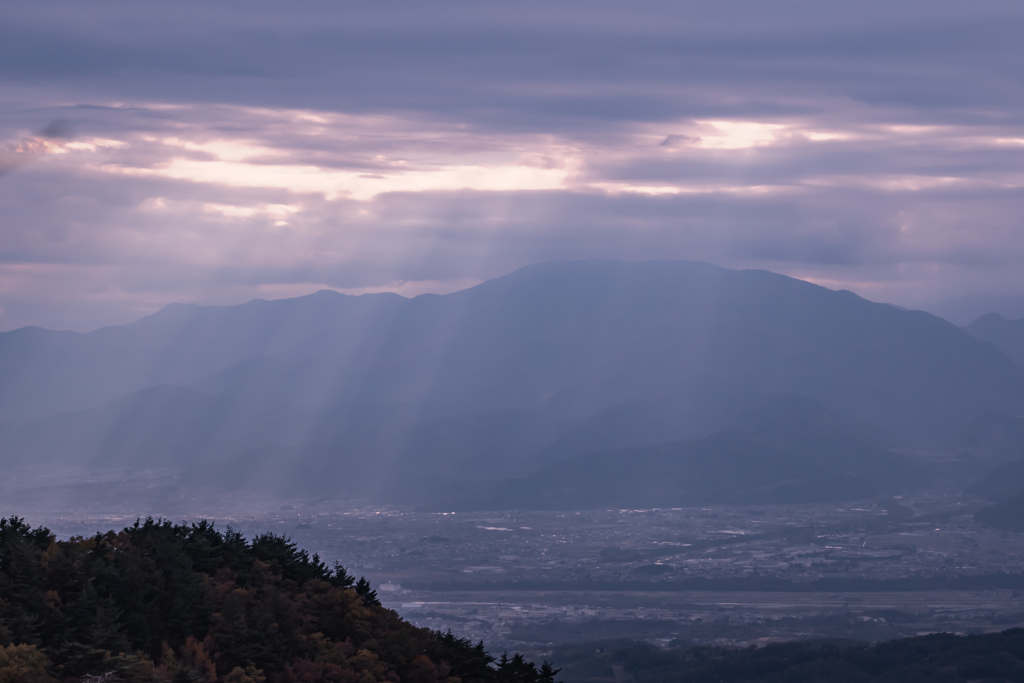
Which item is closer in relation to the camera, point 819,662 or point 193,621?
point 193,621

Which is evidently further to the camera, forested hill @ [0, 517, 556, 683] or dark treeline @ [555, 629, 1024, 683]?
dark treeline @ [555, 629, 1024, 683]

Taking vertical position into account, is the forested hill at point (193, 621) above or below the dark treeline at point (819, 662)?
above

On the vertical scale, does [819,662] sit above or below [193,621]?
below

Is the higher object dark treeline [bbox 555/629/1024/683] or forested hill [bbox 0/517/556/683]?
forested hill [bbox 0/517/556/683]

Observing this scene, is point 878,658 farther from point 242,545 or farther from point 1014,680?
point 242,545

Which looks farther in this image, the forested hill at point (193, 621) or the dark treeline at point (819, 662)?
the dark treeline at point (819, 662)
